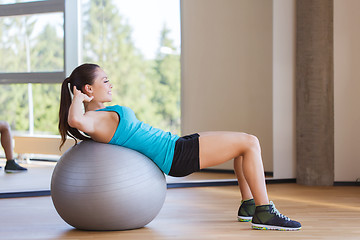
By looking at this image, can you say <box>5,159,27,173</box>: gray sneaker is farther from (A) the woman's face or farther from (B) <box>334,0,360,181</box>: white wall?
(B) <box>334,0,360,181</box>: white wall

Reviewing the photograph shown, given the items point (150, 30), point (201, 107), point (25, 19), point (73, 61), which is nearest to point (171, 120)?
point (201, 107)

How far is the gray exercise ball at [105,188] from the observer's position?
7.84ft

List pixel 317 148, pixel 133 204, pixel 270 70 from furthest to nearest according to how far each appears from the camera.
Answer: pixel 270 70 → pixel 317 148 → pixel 133 204

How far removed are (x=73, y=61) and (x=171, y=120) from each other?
4.09ft

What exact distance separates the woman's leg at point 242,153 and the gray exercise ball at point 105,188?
292mm

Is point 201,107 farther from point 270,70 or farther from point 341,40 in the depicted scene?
point 341,40

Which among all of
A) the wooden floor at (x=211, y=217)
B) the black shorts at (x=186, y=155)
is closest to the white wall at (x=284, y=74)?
the wooden floor at (x=211, y=217)

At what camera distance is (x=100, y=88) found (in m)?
2.60

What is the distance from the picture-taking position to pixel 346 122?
4.22 m

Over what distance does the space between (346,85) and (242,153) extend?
200cm

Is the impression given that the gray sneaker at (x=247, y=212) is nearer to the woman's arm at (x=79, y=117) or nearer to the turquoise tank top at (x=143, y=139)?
the turquoise tank top at (x=143, y=139)

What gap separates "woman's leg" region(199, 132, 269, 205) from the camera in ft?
8.28

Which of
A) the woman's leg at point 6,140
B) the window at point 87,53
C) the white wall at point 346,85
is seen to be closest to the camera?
the woman's leg at point 6,140

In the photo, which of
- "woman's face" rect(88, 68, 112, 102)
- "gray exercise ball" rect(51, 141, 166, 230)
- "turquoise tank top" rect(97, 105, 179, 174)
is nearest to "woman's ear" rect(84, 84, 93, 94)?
"woman's face" rect(88, 68, 112, 102)
